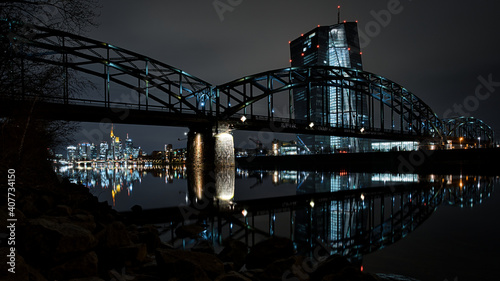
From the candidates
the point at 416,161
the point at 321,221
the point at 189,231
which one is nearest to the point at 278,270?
the point at 189,231

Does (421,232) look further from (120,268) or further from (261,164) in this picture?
(261,164)

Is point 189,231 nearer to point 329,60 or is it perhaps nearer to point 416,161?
point 416,161

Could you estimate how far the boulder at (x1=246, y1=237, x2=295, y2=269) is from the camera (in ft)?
19.8

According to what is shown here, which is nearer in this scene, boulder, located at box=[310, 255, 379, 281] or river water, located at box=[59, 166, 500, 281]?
boulder, located at box=[310, 255, 379, 281]

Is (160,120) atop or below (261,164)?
atop

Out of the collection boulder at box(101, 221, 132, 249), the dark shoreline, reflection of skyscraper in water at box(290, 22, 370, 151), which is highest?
reflection of skyscraper in water at box(290, 22, 370, 151)

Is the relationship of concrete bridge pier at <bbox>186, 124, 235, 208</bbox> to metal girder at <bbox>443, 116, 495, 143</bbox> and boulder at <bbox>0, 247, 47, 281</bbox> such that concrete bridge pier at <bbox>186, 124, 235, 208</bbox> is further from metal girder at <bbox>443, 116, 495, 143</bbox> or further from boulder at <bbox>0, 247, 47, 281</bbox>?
metal girder at <bbox>443, 116, 495, 143</bbox>

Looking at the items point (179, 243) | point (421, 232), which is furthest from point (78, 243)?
point (421, 232)

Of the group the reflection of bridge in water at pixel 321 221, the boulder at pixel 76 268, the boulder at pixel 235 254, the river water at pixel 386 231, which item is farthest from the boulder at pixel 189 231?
the boulder at pixel 76 268

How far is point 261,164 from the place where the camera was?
8819 cm

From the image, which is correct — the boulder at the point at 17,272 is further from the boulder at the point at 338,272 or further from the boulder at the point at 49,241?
the boulder at the point at 338,272

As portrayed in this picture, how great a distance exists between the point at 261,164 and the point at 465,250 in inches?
3205

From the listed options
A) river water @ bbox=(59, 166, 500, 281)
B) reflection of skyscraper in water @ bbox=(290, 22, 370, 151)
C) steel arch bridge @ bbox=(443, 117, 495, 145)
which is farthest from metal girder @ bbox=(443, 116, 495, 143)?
river water @ bbox=(59, 166, 500, 281)

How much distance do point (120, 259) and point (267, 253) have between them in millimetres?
3030
